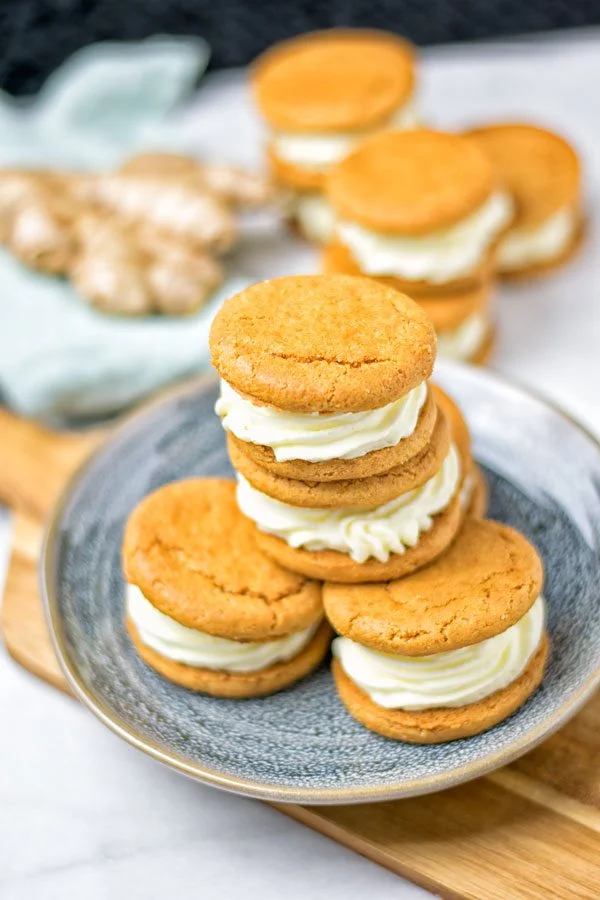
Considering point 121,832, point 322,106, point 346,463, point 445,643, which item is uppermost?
point 346,463

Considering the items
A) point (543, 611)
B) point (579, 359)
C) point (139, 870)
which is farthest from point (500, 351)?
point (139, 870)

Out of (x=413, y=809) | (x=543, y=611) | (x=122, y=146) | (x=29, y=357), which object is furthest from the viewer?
(x=122, y=146)

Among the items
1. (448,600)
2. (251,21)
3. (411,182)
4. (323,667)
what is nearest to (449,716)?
(448,600)

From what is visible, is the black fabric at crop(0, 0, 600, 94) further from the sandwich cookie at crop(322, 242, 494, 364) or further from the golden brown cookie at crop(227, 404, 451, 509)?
the golden brown cookie at crop(227, 404, 451, 509)

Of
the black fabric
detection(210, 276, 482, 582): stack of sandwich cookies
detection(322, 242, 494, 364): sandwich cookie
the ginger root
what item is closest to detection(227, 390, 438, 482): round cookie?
detection(210, 276, 482, 582): stack of sandwich cookies

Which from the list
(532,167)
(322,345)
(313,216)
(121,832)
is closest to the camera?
(322,345)

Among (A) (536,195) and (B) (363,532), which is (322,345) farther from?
(A) (536,195)

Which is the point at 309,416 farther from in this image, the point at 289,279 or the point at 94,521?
the point at 94,521

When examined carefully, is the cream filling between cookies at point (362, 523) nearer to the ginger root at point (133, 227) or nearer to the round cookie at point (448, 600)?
the round cookie at point (448, 600)
